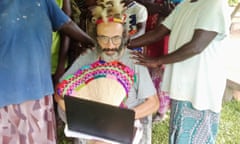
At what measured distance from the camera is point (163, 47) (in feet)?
9.35

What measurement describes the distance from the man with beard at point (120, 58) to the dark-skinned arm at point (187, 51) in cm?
5

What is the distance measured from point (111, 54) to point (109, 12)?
0.22m

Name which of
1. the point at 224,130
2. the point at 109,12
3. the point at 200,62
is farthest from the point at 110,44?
the point at 224,130

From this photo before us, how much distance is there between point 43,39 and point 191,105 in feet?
3.07

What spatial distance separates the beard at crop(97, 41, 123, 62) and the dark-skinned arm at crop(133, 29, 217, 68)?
10cm

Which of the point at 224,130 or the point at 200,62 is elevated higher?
the point at 200,62

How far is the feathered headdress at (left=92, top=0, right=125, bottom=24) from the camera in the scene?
5.90 feet

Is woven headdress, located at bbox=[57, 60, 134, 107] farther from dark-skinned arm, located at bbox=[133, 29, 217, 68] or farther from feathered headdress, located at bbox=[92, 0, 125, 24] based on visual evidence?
feathered headdress, located at bbox=[92, 0, 125, 24]

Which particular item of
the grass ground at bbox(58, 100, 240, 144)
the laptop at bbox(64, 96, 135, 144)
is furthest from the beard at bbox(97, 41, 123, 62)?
the grass ground at bbox(58, 100, 240, 144)

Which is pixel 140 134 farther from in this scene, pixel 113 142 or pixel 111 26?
pixel 111 26

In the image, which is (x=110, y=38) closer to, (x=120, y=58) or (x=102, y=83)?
(x=120, y=58)

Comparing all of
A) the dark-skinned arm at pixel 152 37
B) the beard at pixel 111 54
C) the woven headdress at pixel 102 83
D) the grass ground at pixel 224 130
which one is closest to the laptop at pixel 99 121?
the woven headdress at pixel 102 83

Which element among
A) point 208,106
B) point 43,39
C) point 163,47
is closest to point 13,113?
point 43,39

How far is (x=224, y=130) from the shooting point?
3.36 meters
